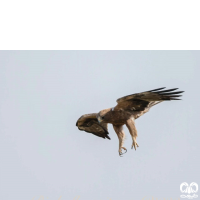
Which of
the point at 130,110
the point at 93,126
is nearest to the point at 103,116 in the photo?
the point at 130,110

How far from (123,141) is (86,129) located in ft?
6.29

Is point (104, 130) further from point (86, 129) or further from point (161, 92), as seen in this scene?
point (161, 92)

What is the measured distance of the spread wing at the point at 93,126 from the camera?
56.0 ft

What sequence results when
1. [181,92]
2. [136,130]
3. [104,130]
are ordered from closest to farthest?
[181,92], [136,130], [104,130]

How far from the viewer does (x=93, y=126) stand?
→ 17.4 m

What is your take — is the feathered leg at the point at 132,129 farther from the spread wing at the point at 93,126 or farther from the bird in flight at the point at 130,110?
the spread wing at the point at 93,126

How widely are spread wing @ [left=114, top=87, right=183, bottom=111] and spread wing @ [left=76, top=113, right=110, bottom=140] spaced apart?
6.23ft

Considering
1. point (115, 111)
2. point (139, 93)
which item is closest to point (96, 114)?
point (115, 111)

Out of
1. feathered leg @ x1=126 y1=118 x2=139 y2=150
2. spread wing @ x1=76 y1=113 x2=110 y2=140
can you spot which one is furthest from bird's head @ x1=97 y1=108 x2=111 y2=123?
spread wing @ x1=76 y1=113 x2=110 y2=140

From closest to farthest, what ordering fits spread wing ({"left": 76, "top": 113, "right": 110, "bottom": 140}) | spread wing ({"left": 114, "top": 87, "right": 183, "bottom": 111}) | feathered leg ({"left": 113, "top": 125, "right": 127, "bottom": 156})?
spread wing ({"left": 114, "top": 87, "right": 183, "bottom": 111})
feathered leg ({"left": 113, "top": 125, "right": 127, "bottom": 156})
spread wing ({"left": 76, "top": 113, "right": 110, "bottom": 140})

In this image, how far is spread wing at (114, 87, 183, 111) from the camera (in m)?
14.6

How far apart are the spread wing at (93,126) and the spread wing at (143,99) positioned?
190 centimetres

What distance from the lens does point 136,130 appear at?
15375mm

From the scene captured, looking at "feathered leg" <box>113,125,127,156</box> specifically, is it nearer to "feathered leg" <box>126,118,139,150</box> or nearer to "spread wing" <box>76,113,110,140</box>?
"feathered leg" <box>126,118,139,150</box>
